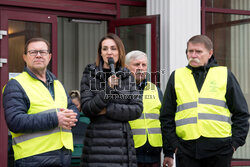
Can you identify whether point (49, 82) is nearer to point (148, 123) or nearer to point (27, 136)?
point (27, 136)

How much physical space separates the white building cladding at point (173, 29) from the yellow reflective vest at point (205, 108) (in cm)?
255

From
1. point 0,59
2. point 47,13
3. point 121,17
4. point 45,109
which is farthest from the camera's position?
point 121,17

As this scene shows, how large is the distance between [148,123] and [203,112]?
86cm

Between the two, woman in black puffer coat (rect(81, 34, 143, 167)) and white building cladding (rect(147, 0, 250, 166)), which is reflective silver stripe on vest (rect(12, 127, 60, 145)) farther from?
white building cladding (rect(147, 0, 250, 166))

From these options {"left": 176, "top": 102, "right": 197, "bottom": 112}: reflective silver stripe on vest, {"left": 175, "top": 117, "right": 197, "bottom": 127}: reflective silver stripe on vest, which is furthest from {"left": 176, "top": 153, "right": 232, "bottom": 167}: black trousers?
{"left": 176, "top": 102, "right": 197, "bottom": 112}: reflective silver stripe on vest

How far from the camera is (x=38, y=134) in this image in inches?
150

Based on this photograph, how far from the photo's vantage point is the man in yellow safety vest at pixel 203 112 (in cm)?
412

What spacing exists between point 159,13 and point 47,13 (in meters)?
1.67

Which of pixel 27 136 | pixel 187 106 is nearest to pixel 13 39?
pixel 27 136

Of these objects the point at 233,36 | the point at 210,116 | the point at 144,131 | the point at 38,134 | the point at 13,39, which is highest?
the point at 233,36

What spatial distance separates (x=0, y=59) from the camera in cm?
617

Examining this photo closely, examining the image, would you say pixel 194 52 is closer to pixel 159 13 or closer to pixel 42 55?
pixel 42 55

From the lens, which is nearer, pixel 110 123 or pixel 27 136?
pixel 27 136

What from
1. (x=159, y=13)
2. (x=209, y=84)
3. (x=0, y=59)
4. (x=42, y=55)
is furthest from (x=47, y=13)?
(x=209, y=84)
